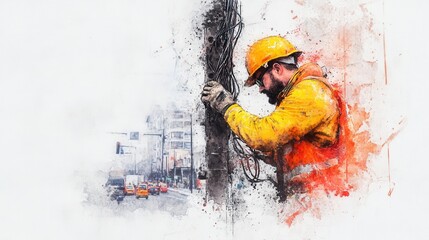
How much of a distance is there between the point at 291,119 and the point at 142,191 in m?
1.15

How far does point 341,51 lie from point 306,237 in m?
1.34

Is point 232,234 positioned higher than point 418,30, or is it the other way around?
point 418,30

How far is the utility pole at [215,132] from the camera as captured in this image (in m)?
3.19

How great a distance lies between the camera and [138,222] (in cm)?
318

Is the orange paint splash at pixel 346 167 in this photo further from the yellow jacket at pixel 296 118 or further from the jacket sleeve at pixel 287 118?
the jacket sleeve at pixel 287 118

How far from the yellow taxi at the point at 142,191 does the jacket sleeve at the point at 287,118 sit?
74 cm

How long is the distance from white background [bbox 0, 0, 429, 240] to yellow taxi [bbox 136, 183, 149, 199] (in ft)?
0.39

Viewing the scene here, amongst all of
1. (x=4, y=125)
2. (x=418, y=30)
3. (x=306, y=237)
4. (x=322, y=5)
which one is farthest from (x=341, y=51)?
(x=4, y=125)

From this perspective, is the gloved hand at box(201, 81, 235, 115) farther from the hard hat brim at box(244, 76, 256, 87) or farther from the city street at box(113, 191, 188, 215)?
the city street at box(113, 191, 188, 215)

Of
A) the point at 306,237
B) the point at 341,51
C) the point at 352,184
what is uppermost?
the point at 341,51

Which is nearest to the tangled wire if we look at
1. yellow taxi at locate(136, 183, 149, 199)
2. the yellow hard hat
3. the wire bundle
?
the wire bundle

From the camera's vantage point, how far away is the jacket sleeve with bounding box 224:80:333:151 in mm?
3047

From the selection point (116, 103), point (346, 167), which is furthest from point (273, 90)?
point (116, 103)

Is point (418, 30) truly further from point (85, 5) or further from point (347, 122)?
point (85, 5)
